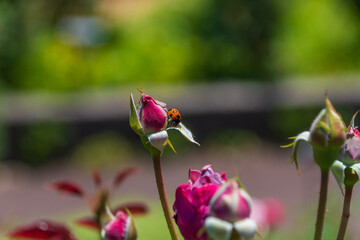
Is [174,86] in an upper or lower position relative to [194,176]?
lower

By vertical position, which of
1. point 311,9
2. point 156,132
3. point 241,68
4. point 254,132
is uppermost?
point 156,132

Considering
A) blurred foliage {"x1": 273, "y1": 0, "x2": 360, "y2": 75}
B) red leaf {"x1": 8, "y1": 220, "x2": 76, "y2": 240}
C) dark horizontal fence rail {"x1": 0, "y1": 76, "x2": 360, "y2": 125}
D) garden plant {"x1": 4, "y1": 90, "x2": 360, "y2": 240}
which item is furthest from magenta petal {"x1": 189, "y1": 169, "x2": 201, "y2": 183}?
blurred foliage {"x1": 273, "y1": 0, "x2": 360, "y2": 75}

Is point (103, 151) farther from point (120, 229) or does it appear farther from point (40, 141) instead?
point (120, 229)

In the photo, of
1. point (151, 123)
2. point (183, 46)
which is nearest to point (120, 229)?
point (151, 123)

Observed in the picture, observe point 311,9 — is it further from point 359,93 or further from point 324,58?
point 359,93

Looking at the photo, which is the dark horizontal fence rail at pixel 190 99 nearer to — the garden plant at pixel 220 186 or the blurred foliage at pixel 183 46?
the blurred foliage at pixel 183 46

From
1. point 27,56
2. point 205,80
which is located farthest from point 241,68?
point 27,56

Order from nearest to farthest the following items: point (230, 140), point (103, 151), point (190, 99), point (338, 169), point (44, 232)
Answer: point (338, 169) < point (44, 232) < point (103, 151) < point (190, 99) < point (230, 140)
